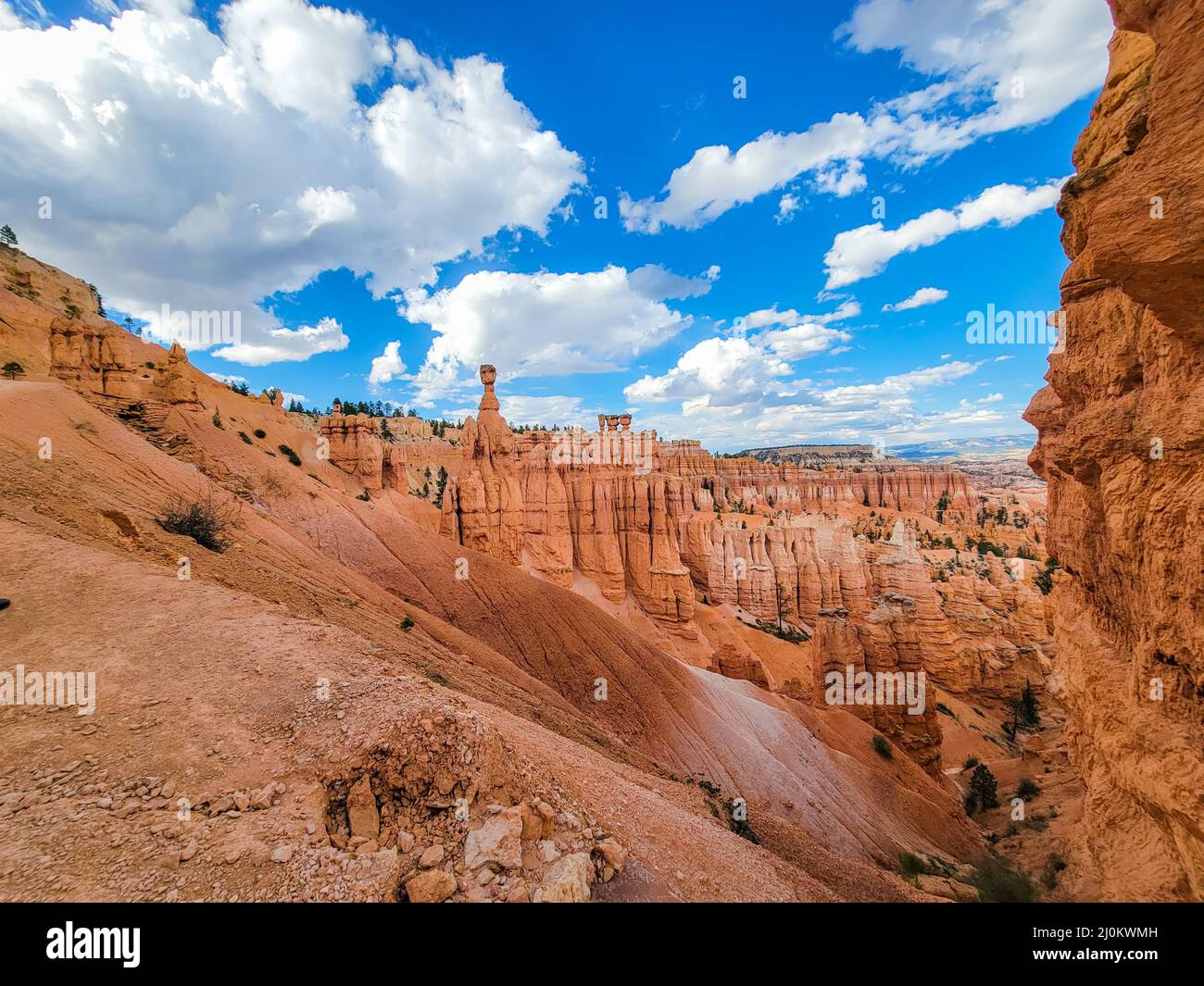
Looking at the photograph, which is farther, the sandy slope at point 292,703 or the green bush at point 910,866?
the green bush at point 910,866

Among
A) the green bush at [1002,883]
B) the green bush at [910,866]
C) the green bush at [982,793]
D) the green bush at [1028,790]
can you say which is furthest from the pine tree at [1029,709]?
the green bush at [910,866]

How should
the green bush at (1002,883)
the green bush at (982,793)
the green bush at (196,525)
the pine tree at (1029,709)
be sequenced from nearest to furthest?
the green bush at (1002,883), the green bush at (196,525), the green bush at (982,793), the pine tree at (1029,709)

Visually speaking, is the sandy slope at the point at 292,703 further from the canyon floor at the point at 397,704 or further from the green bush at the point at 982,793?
the green bush at the point at 982,793

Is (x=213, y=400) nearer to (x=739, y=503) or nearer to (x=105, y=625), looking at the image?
(x=105, y=625)

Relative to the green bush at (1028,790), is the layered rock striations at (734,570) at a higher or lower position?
higher

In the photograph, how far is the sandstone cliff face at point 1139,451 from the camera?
3715 millimetres

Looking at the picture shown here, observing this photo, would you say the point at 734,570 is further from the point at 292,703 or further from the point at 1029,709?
the point at 292,703

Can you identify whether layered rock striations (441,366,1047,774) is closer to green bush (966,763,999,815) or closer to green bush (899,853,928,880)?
green bush (966,763,999,815)

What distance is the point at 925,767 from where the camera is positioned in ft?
72.0

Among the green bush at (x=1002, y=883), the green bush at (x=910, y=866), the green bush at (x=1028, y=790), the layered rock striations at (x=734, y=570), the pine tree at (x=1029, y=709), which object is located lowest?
the pine tree at (x=1029, y=709)

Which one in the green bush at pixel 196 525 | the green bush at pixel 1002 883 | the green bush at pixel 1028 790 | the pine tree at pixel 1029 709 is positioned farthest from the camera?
the pine tree at pixel 1029 709

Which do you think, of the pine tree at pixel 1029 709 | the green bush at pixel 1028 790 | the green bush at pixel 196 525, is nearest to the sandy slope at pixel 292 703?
the green bush at pixel 196 525

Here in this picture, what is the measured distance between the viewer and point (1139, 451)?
4543mm

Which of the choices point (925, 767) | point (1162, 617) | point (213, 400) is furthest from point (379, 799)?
point (213, 400)
